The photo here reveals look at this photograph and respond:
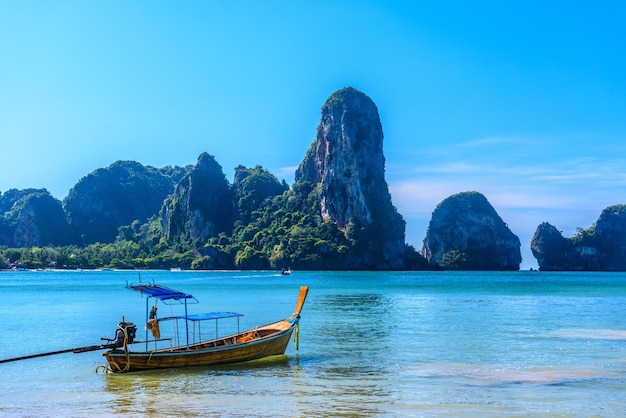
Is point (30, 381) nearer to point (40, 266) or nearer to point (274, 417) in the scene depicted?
point (274, 417)

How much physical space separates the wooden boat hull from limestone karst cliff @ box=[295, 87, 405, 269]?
5359 inches

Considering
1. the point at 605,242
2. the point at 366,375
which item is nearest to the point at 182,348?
the point at 366,375

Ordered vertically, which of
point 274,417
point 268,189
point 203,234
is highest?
point 268,189

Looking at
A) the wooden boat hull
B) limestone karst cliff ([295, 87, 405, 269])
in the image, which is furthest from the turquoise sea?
limestone karst cliff ([295, 87, 405, 269])

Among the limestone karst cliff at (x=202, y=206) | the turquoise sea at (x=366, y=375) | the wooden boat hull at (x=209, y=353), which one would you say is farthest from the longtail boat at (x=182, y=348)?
the limestone karst cliff at (x=202, y=206)

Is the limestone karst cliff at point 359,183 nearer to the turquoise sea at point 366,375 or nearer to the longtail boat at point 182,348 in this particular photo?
the turquoise sea at point 366,375

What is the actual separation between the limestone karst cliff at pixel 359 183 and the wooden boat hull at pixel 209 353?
13612cm

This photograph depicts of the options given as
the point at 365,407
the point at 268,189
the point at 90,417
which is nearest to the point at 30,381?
the point at 90,417

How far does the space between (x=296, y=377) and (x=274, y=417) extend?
4.97 meters

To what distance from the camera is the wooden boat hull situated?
68.7ft

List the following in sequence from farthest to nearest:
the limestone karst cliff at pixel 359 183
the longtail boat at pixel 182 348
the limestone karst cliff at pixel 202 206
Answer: the limestone karst cliff at pixel 202 206
the limestone karst cliff at pixel 359 183
the longtail boat at pixel 182 348

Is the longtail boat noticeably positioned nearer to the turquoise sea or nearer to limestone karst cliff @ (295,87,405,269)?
the turquoise sea

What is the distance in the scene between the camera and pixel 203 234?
184 metres

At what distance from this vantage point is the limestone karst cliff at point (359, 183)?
6412 inches
